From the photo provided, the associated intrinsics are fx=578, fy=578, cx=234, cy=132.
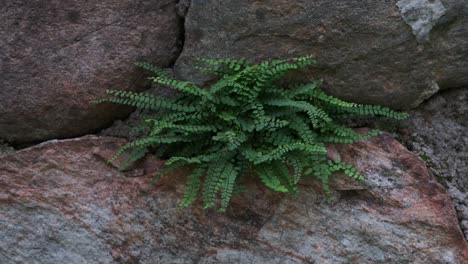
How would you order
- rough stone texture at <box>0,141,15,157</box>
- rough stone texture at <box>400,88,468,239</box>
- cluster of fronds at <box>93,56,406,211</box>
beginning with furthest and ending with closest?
1. rough stone texture at <box>0,141,15,157</box>
2. rough stone texture at <box>400,88,468,239</box>
3. cluster of fronds at <box>93,56,406,211</box>

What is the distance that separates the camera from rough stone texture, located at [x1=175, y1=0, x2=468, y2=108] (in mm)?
3256

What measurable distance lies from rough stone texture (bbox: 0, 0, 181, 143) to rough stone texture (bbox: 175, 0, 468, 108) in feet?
0.79

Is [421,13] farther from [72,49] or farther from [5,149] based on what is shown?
[5,149]

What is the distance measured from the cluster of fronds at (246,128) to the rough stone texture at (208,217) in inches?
5.6

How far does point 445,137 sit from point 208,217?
4.94ft

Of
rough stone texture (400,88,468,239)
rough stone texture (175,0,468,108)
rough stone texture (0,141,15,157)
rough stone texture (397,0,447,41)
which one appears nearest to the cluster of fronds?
rough stone texture (175,0,468,108)

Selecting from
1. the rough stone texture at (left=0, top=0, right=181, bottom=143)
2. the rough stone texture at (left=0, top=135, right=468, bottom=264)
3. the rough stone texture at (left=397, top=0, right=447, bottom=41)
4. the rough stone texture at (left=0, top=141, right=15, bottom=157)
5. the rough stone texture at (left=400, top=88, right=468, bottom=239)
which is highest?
the rough stone texture at (left=397, top=0, right=447, bottom=41)

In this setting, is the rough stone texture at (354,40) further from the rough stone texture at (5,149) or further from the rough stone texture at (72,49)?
the rough stone texture at (5,149)

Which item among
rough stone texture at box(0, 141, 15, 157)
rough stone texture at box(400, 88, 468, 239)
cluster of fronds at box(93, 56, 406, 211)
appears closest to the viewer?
cluster of fronds at box(93, 56, 406, 211)

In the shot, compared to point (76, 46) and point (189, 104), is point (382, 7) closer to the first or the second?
point (189, 104)

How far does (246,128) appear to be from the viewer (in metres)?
3.24

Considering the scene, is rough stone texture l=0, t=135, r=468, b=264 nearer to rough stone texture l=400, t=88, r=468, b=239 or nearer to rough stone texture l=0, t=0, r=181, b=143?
rough stone texture l=400, t=88, r=468, b=239

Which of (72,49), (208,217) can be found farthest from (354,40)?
(72,49)

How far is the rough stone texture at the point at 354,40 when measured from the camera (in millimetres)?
3256
